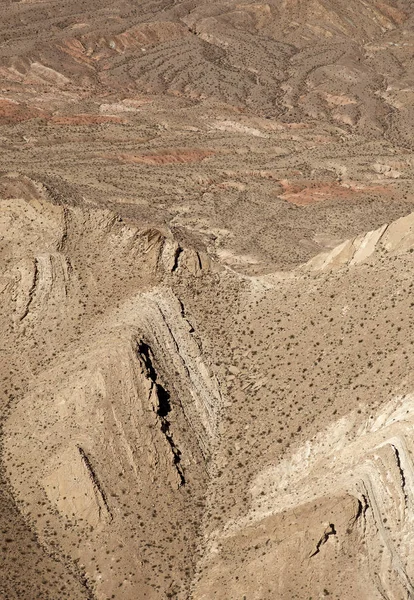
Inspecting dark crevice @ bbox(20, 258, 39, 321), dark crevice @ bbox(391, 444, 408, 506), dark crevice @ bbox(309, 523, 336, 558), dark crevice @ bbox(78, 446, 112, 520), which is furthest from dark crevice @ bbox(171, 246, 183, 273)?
dark crevice @ bbox(309, 523, 336, 558)

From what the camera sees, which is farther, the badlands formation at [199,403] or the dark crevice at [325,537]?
the badlands formation at [199,403]

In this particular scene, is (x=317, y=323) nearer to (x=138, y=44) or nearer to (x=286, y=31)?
(x=138, y=44)

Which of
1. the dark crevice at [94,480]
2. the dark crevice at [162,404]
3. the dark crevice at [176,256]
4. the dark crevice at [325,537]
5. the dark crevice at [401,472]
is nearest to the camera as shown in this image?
the dark crevice at [325,537]

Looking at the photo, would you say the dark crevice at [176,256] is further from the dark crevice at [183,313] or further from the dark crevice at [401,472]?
the dark crevice at [401,472]

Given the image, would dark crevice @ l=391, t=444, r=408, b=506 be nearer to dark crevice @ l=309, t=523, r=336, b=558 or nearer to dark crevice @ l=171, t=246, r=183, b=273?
dark crevice @ l=309, t=523, r=336, b=558

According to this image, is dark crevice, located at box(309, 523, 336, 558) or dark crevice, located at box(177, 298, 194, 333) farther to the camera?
dark crevice, located at box(177, 298, 194, 333)

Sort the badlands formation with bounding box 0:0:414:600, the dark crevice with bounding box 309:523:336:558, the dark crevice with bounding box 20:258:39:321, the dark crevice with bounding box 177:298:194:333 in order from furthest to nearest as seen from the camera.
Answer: the dark crevice with bounding box 177:298:194:333 < the dark crevice with bounding box 20:258:39:321 < the badlands formation with bounding box 0:0:414:600 < the dark crevice with bounding box 309:523:336:558

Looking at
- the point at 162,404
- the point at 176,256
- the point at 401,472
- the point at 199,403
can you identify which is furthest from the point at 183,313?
the point at 401,472

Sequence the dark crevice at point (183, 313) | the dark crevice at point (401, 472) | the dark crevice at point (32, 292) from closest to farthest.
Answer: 1. the dark crevice at point (401, 472)
2. the dark crevice at point (32, 292)
3. the dark crevice at point (183, 313)

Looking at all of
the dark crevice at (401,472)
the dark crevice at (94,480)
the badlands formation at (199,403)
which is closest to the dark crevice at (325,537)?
the badlands formation at (199,403)
